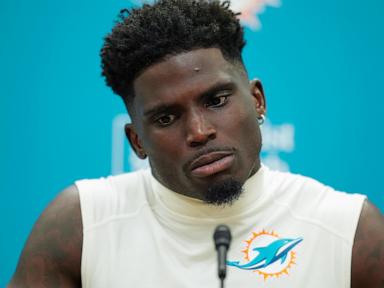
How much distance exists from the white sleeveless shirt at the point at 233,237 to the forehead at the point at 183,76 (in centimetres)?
28

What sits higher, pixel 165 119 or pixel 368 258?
pixel 165 119

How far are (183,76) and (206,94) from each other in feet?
0.23

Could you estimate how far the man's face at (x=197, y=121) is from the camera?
1.54 meters

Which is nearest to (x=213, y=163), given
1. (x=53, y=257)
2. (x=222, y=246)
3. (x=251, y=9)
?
(x=222, y=246)

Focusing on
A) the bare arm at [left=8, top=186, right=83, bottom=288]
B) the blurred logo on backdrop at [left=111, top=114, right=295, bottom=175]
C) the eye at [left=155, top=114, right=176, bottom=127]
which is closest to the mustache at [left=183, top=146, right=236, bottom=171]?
the eye at [left=155, top=114, right=176, bottom=127]

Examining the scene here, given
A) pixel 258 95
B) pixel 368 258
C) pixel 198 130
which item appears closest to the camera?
pixel 198 130

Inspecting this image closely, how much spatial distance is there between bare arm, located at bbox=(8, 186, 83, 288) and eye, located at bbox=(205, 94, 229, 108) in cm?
47

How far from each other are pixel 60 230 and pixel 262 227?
1.72 ft

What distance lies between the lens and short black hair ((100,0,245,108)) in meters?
1.63

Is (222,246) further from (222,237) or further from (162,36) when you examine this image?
(162,36)

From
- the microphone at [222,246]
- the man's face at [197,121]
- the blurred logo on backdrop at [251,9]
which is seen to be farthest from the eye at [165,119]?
the blurred logo on backdrop at [251,9]

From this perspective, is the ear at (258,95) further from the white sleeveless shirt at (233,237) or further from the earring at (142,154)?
the earring at (142,154)

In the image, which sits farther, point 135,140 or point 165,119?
point 135,140

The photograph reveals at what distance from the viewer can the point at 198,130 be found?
4.99 feet
